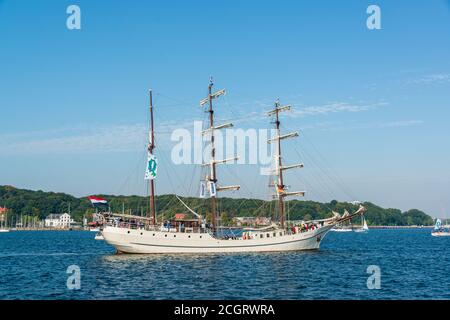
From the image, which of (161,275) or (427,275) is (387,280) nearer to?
(427,275)

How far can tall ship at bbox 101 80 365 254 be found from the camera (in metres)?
69.0

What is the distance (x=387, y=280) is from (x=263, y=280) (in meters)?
11.7

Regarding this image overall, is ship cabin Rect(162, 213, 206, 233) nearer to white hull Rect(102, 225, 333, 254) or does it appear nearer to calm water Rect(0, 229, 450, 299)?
white hull Rect(102, 225, 333, 254)

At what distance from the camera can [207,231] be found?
2837 inches

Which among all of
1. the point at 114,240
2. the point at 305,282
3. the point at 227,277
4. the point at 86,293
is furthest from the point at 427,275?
the point at 114,240

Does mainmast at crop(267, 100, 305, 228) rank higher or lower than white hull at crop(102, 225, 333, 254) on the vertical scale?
higher

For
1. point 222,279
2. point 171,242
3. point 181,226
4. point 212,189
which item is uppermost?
point 212,189

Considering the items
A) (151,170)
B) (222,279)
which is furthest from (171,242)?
(222,279)

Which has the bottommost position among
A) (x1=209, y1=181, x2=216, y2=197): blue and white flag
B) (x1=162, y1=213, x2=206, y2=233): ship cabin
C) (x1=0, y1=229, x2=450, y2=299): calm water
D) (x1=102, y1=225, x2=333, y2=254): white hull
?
(x1=0, y1=229, x2=450, y2=299): calm water

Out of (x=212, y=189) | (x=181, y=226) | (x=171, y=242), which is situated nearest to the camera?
(x=171, y=242)

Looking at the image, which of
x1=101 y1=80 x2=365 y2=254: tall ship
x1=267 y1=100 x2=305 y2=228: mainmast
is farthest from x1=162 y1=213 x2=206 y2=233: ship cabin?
x1=267 y1=100 x2=305 y2=228: mainmast

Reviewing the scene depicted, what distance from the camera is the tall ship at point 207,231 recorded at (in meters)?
69.0

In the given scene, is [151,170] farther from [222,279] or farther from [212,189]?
[222,279]
